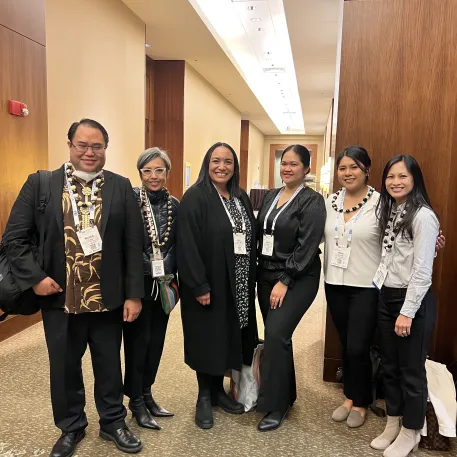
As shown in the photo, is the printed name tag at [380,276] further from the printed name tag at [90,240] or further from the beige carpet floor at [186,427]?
the printed name tag at [90,240]

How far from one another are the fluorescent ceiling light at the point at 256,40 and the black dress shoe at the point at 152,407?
4.96 m

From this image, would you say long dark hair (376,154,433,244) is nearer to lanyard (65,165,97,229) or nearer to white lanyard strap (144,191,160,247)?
white lanyard strap (144,191,160,247)

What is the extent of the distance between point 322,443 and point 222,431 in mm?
538

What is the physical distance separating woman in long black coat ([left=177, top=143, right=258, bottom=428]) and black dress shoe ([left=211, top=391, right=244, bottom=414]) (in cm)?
14

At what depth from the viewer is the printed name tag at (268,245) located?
7.61ft

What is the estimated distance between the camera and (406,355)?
6.63 ft

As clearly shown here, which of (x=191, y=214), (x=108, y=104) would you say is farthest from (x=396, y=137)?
(x=108, y=104)

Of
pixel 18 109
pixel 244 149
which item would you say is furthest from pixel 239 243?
pixel 244 149

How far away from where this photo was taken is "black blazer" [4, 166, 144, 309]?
1.85 meters

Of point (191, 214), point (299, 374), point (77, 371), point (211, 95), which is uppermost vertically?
point (211, 95)

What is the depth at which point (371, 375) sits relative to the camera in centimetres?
246

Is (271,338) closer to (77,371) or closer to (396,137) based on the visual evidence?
(77,371)

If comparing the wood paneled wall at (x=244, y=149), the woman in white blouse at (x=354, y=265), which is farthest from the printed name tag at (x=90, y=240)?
the wood paneled wall at (x=244, y=149)

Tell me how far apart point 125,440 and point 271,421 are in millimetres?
792
